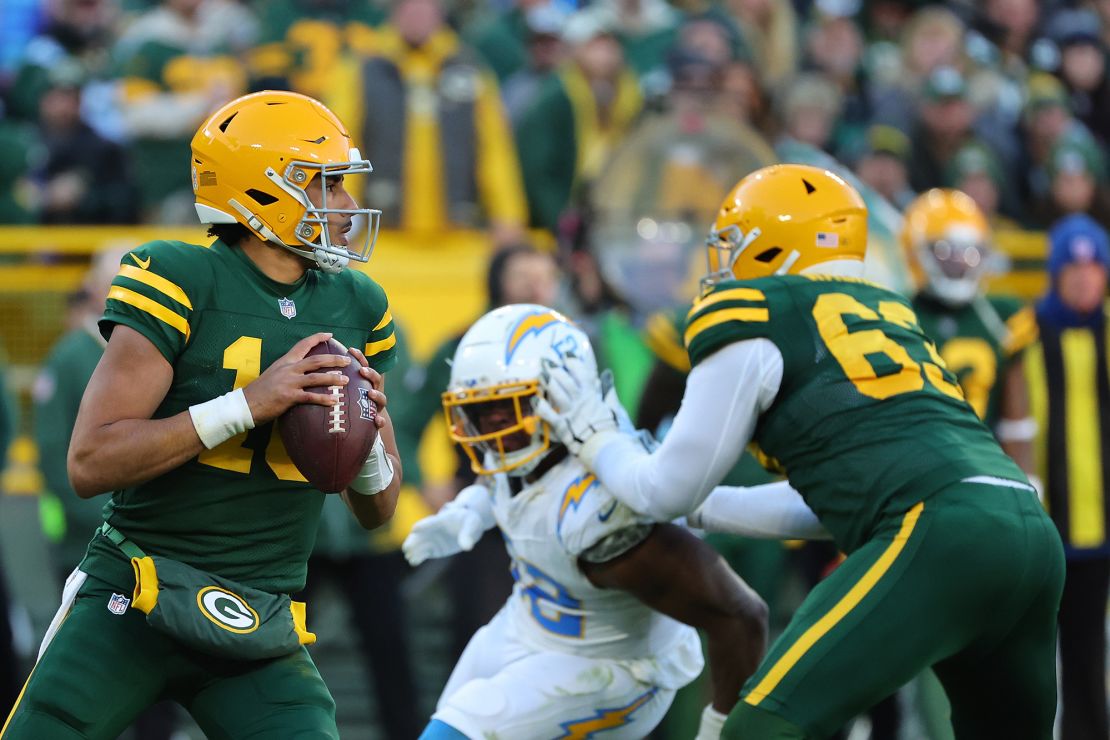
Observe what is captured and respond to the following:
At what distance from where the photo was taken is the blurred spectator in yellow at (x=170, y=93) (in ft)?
26.2

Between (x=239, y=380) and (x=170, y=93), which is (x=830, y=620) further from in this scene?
(x=170, y=93)

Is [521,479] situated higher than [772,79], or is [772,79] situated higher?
[521,479]

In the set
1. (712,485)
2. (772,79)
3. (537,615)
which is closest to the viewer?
(712,485)

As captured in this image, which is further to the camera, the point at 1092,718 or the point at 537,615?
the point at 1092,718

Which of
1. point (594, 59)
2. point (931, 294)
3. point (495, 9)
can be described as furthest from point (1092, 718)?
point (495, 9)

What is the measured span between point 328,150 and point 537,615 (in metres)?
1.33

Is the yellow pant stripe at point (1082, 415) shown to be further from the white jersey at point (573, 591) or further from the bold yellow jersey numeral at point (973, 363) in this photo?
the white jersey at point (573, 591)

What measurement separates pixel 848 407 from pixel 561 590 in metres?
0.89

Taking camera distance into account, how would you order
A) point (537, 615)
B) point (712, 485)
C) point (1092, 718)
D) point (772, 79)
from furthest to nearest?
1. point (772, 79)
2. point (1092, 718)
3. point (537, 615)
4. point (712, 485)

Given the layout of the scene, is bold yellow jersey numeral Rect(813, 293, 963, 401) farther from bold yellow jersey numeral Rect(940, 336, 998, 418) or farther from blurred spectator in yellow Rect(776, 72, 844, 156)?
blurred spectator in yellow Rect(776, 72, 844, 156)

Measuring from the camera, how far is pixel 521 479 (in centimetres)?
422

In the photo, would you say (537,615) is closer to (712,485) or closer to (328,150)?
(712,485)

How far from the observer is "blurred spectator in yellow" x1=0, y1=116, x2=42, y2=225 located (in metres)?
8.08

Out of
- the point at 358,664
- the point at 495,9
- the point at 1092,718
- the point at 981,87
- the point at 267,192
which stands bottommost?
the point at 358,664
